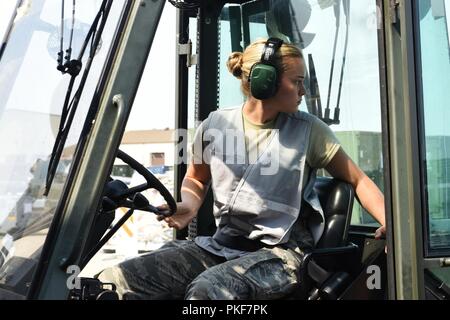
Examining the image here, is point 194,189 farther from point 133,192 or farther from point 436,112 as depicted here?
point 436,112

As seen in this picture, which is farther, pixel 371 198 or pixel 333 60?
pixel 333 60

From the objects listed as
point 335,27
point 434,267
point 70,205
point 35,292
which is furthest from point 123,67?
point 335,27

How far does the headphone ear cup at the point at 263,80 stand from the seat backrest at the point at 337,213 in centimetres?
49

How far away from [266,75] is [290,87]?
0.15 m

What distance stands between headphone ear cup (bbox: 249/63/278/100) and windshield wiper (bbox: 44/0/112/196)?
2.42 ft

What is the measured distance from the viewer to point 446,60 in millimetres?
1919

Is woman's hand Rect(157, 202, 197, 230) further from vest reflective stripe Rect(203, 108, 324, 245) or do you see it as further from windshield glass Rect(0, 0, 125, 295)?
windshield glass Rect(0, 0, 125, 295)

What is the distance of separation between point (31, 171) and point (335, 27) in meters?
1.52

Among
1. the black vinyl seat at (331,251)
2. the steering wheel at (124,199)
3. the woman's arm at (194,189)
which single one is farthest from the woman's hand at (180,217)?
the black vinyl seat at (331,251)

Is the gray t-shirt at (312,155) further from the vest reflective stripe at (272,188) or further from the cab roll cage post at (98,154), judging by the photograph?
the cab roll cage post at (98,154)

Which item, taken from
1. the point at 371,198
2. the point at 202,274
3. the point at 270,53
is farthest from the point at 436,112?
the point at 202,274

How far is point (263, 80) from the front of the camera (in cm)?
235

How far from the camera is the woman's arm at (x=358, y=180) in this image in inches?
90.1

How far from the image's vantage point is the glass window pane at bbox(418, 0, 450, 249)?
6.01ft
